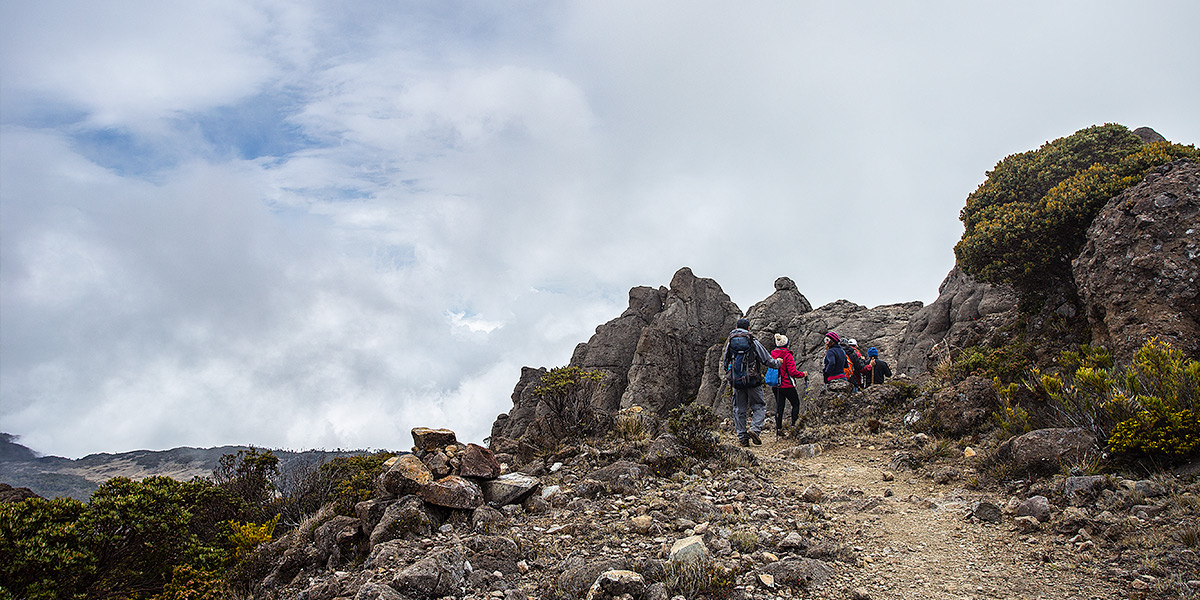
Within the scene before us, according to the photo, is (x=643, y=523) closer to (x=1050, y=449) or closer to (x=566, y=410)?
(x=1050, y=449)

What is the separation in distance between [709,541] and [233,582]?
19.5 feet

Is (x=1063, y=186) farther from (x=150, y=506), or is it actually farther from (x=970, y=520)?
(x=150, y=506)

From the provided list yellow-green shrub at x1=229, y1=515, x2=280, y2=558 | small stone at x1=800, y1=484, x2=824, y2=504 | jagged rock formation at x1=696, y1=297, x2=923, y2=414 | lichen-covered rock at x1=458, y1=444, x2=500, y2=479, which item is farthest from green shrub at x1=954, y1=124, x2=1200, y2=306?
yellow-green shrub at x1=229, y1=515, x2=280, y2=558

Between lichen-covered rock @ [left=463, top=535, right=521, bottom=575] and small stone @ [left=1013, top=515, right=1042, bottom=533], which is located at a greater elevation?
lichen-covered rock @ [left=463, top=535, right=521, bottom=575]

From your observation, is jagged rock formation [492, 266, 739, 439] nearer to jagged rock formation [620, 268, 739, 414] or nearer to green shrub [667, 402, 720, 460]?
jagged rock formation [620, 268, 739, 414]

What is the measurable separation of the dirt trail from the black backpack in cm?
411

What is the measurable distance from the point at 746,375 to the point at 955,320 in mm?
14015

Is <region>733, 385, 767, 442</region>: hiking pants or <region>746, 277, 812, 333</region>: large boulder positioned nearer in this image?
<region>733, 385, 767, 442</region>: hiking pants

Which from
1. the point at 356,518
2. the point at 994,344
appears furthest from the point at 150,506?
the point at 994,344

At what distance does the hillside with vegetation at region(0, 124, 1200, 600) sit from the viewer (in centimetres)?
560

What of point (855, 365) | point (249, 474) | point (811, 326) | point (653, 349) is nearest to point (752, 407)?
point (855, 365)

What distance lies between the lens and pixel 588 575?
225 inches

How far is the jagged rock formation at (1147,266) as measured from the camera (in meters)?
9.56

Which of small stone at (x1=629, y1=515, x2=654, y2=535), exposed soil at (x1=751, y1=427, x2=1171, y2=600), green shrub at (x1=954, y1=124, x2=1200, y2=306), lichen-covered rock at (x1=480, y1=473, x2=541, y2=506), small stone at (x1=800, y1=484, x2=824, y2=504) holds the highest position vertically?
green shrub at (x1=954, y1=124, x2=1200, y2=306)
